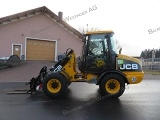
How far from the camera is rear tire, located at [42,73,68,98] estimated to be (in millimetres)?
9414

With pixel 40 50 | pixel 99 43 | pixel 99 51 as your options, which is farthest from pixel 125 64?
pixel 40 50

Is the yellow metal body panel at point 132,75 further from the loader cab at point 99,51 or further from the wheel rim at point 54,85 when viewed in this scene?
the wheel rim at point 54,85

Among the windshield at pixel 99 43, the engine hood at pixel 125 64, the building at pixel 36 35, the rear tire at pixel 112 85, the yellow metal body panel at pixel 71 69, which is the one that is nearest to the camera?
the rear tire at pixel 112 85

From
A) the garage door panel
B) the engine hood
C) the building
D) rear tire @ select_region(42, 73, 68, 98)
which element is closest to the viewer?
rear tire @ select_region(42, 73, 68, 98)

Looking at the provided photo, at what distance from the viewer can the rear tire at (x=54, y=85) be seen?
30.9 feet

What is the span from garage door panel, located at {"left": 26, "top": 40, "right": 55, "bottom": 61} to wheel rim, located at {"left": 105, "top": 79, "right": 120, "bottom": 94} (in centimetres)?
1690

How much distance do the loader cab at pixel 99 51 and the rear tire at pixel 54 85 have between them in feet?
3.91

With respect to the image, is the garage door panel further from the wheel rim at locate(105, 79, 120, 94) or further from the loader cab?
the wheel rim at locate(105, 79, 120, 94)

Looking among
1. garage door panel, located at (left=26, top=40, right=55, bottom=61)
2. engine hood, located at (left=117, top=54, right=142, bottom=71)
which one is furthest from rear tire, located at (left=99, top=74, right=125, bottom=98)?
garage door panel, located at (left=26, top=40, right=55, bottom=61)

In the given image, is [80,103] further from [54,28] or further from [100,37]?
[54,28]

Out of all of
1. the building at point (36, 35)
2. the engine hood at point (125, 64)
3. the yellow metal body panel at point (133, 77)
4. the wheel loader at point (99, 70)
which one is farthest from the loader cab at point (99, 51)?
the building at point (36, 35)

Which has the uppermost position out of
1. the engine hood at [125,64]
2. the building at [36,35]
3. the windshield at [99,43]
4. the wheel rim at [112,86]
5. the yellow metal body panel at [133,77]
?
the building at [36,35]

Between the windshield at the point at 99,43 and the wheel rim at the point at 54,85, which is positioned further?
the windshield at the point at 99,43

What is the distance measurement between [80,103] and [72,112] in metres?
1.32
